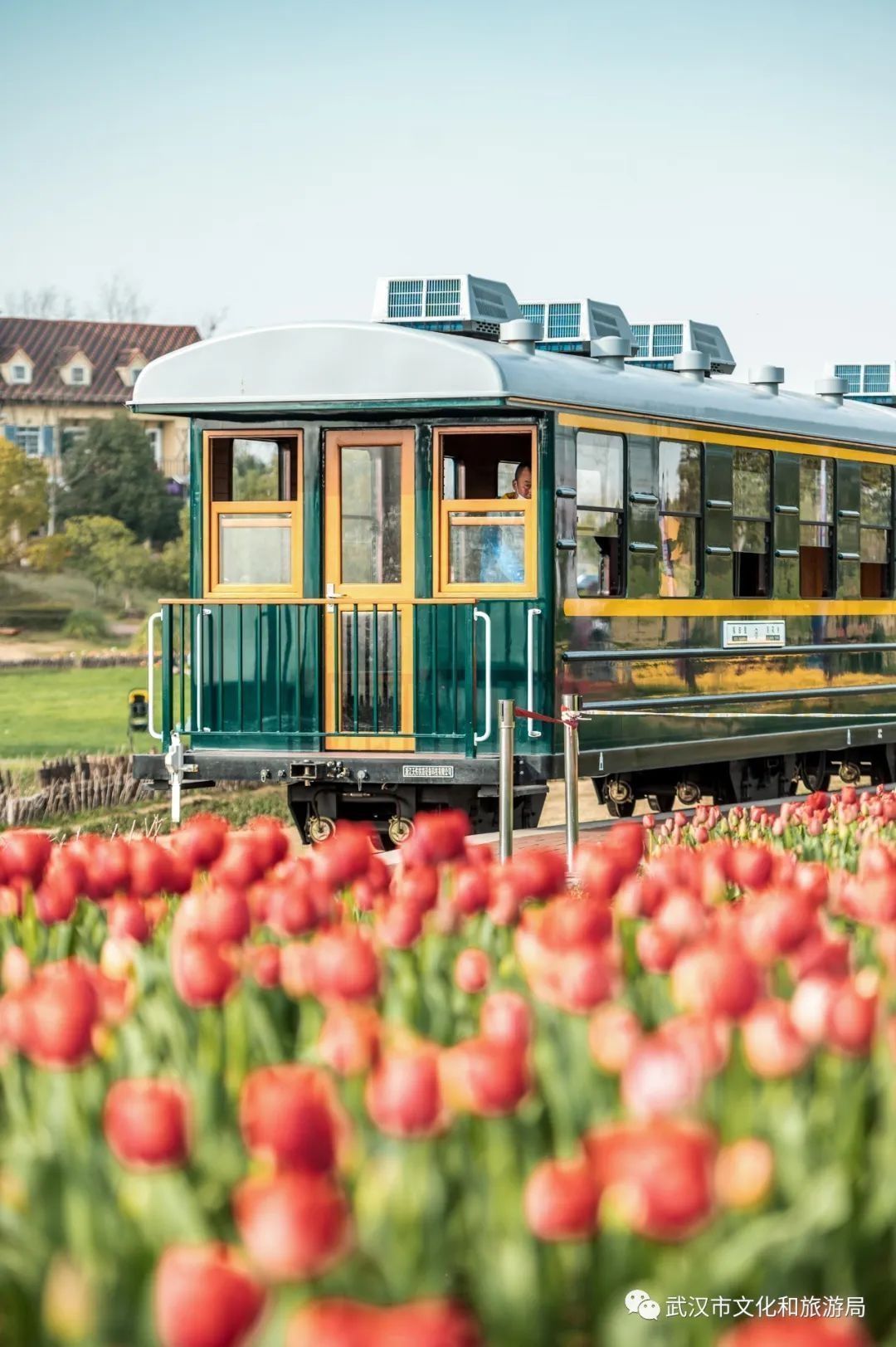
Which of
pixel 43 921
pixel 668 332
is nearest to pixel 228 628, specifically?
pixel 668 332

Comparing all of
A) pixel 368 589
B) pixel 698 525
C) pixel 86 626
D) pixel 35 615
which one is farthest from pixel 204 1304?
pixel 35 615

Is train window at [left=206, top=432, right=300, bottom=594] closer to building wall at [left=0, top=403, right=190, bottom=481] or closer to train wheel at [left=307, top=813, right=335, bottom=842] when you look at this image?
train wheel at [left=307, top=813, right=335, bottom=842]

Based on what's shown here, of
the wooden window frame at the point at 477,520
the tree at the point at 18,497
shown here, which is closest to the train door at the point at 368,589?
the wooden window frame at the point at 477,520

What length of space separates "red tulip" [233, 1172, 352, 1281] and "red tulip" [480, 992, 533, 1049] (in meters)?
0.66

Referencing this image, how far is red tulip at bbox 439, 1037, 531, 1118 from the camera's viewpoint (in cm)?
262

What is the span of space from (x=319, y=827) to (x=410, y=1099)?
33.4 ft

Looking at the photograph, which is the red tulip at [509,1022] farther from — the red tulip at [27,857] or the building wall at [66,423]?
the building wall at [66,423]

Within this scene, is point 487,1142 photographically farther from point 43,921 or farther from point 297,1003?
point 43,921

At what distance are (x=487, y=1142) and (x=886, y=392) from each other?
54.8 ft

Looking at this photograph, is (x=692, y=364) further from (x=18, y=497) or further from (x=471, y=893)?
(x=18, y=497)

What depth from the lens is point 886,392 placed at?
738 inches

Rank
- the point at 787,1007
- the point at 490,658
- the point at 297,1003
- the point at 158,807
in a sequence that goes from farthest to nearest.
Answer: the point at 158,807
the point at 490,658
the point at 297,1003
the point at 787,1007

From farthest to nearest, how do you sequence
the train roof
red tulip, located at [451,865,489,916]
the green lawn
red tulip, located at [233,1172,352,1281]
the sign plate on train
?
the green lawn, the sign plate on train, the train roof, red tulip, located at [451,865,489,916], red tulip, located at [233,1172,352,1281]

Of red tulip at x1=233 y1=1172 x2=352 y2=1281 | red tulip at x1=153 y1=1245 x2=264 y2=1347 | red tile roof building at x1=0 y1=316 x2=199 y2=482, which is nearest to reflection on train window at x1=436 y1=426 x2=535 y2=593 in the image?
red tulip at x1=233 y1=1172 x2=352 y2=1281
